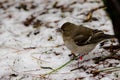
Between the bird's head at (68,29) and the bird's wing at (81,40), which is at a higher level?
the bird's head at (68,29)

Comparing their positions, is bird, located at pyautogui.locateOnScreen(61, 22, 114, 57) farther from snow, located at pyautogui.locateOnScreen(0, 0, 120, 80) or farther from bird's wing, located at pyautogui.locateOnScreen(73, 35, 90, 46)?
snow, located at pyautogui.locateOnScreen(0, 0, 120, 80)

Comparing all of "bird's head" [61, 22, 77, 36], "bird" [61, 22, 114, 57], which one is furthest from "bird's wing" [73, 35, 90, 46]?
"bird's head" [61, 22, 77, 36]

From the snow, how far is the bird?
166 mm

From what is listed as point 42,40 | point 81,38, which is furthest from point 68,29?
point 42,40

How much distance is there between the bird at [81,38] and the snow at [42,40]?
0.17m

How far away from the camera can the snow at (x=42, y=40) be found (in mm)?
3020

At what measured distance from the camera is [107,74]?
2777 millimetres

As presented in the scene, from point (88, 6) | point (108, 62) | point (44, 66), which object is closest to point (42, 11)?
point (88, 6)

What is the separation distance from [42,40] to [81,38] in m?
0.89

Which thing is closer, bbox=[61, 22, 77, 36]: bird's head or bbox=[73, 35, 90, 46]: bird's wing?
bbox=[73, 35, 90, 46]: bird's wing

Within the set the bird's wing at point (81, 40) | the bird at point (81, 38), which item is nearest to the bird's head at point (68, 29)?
the bird at point (81, 38)

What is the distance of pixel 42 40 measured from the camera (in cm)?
387

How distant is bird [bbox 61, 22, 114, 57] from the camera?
3004mm

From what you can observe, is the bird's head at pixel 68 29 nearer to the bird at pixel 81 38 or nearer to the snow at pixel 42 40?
the bird at pixel 81 38
